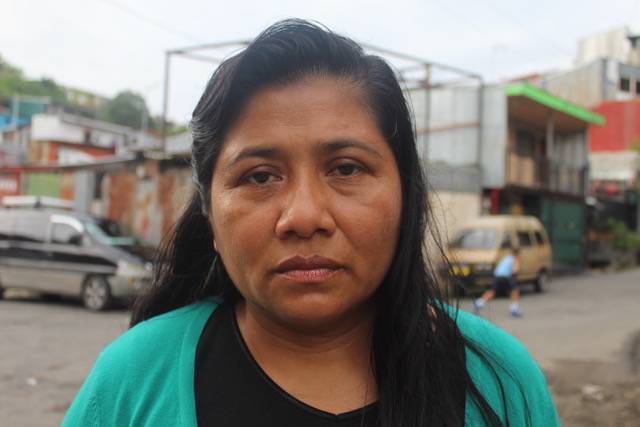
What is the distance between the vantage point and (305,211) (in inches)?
46.5

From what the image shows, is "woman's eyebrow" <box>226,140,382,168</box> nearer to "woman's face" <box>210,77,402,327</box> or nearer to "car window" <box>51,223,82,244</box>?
"woman's face" <box>210,77,402,327</box>

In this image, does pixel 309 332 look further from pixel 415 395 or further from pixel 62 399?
pixel 62 399

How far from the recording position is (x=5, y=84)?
50.4m

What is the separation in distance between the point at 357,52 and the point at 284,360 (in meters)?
0.76

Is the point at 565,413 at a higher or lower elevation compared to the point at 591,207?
lower

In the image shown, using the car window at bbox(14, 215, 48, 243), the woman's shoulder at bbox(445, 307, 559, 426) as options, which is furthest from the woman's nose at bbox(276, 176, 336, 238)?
the car window at bbox(14, 215, 48, 243)

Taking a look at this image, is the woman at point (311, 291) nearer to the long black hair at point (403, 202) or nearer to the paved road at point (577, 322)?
the long black hair at point (403, 202)

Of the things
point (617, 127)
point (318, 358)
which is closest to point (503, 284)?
point (318, 358)

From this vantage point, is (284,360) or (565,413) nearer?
(284,360)

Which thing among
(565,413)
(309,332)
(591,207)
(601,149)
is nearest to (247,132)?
(309,332)

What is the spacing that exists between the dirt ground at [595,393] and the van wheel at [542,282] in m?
8.49

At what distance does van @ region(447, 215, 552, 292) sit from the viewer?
12.8 metres

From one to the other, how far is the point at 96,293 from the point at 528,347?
686 centimetres

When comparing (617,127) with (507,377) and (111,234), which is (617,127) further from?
(507,377)
